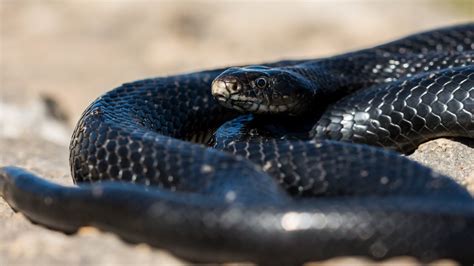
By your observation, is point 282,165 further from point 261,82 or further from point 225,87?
point 261,82

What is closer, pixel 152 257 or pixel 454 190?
pixel 152 257

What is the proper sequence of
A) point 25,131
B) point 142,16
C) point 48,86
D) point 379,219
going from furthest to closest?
point 142,16 → point 48,86 → point 25,131 → point 379,219

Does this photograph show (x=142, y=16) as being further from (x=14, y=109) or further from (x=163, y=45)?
(x=14, y=109)

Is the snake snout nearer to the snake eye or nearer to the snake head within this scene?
the snake head

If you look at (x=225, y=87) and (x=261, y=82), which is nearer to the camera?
(x=225, y=87)

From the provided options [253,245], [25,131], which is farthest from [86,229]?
[25,131]

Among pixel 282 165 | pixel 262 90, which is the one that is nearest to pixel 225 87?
pixel 262 90
